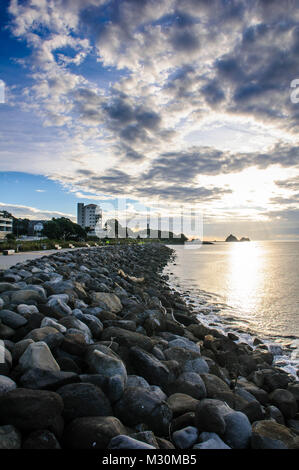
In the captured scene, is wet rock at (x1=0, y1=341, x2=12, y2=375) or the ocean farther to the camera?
the ocean

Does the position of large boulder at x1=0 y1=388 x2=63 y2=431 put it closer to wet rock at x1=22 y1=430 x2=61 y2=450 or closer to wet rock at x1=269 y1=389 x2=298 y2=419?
wet rock at x1=22 y1=430 x2=61 y2=450

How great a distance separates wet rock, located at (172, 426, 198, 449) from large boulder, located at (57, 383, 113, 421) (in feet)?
2.08

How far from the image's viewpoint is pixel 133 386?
3068mm

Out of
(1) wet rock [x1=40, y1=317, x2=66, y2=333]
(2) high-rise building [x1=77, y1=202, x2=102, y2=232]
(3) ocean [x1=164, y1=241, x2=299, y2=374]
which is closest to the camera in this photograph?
(1) wet rock [x1=40, y1=317, x2=66, y2=333]

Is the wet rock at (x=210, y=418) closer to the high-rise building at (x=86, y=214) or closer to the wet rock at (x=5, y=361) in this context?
the wet rock at (x=5, y=361)

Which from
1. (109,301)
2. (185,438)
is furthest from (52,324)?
(109,301)

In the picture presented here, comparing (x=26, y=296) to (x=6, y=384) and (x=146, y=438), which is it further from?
(x=146, y=438)

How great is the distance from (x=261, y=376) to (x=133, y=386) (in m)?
3.04

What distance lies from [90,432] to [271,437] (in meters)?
1.80

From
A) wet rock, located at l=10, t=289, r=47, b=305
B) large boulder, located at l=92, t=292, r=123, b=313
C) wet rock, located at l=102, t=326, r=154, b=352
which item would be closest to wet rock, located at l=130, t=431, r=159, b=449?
wet rock, located at l=102, t=326, r=154, b=352

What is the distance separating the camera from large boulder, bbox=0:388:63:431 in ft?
7.43

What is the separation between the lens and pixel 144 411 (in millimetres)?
2791
